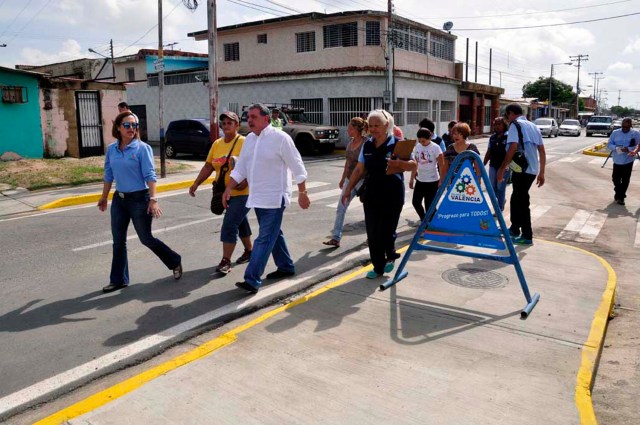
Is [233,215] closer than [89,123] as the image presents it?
Yes

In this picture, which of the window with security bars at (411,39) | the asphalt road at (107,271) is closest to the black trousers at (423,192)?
the asphalt road at (107,271)

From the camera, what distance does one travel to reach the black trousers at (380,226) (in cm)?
555

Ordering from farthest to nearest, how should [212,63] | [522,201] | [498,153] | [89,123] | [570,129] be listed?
[570,129], [89,123], [212,63], [498,153], [522,201]

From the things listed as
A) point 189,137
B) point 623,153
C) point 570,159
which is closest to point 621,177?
point 623,153

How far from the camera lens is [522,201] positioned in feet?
23.7

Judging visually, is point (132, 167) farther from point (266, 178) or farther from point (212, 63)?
point (212, 63)

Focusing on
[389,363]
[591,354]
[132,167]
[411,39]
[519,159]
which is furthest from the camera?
[411,39]

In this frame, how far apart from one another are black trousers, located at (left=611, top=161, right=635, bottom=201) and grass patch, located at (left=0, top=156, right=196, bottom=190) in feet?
38.0

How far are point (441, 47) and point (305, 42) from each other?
35.9 ft

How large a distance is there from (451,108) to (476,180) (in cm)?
3385

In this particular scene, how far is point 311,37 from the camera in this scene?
30047 millimetres

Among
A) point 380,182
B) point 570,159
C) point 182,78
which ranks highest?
point 182,78

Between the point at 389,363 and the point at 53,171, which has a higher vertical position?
the point at 53,171

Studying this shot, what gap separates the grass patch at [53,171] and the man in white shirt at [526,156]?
432 inches
